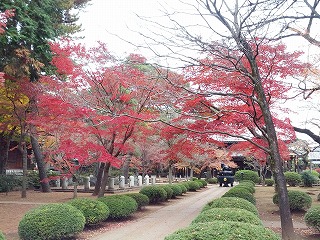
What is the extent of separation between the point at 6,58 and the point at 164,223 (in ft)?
27.7

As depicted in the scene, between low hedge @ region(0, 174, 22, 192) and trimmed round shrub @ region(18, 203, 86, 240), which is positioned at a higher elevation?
low hedge @ region(0, 174, 22, 192)

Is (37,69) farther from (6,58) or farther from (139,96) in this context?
(139,96)

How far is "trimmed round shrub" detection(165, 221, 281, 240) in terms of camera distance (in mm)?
4459

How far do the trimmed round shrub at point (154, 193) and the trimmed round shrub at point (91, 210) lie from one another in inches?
265

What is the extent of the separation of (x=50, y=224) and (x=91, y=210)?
2.20 m

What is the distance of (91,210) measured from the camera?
10844 millimetres

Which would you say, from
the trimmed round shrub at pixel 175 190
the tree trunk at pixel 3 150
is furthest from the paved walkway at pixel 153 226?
the tree trunk at pixel 3 150

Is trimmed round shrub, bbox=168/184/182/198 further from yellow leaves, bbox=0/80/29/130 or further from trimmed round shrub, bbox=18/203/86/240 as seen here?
trimmed round shrub, bbox=18/203/86/240

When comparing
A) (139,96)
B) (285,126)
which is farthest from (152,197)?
(285,126)

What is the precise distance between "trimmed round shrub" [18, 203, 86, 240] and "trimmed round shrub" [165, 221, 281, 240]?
4.93 meters

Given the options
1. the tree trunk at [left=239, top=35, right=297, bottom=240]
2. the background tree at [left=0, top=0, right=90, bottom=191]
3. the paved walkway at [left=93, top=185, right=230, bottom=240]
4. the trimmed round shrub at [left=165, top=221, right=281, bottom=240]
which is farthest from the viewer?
the background tree at [left=0, top=0, right=90, bottom=191]

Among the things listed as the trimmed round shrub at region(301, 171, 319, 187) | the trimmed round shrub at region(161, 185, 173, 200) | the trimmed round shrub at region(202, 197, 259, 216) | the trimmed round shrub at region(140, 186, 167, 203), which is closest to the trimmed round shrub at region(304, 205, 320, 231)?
the trimmed round shrub at region(202, 197, 259, 216)

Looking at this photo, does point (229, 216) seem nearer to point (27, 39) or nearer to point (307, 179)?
point (27, 39)

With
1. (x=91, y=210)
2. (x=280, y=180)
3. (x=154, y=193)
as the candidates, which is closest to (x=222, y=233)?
(x=280, y=180)
